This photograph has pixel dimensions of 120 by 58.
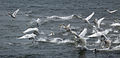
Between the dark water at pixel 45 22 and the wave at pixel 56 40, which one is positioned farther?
the wave at pixel 56 40

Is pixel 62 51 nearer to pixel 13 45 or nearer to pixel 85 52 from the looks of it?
pixel 85 52

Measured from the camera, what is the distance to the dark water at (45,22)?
89.5 feet

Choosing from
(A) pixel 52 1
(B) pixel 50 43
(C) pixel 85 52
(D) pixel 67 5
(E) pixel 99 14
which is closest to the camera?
(C) pixel 85 52

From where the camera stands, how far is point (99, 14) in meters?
44.8

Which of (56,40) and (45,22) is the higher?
(45,22)

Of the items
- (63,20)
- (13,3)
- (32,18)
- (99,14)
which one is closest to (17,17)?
(32,18)

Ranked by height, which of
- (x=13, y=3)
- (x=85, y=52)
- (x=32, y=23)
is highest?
(x=13, y=3)

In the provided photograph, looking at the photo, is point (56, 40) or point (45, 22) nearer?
point (56, 40)

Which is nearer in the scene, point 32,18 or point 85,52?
point 85,52

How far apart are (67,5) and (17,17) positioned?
11.2 m

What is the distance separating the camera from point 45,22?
37.9 metres

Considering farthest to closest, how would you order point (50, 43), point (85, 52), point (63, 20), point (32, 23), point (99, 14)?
point (99, 14) < point (63, 20) < point (32, 23) < point (50, 43) < point (85, 52)

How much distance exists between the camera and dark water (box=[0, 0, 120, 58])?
2727 cm

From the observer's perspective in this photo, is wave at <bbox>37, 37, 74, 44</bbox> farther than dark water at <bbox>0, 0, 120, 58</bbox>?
Yes
